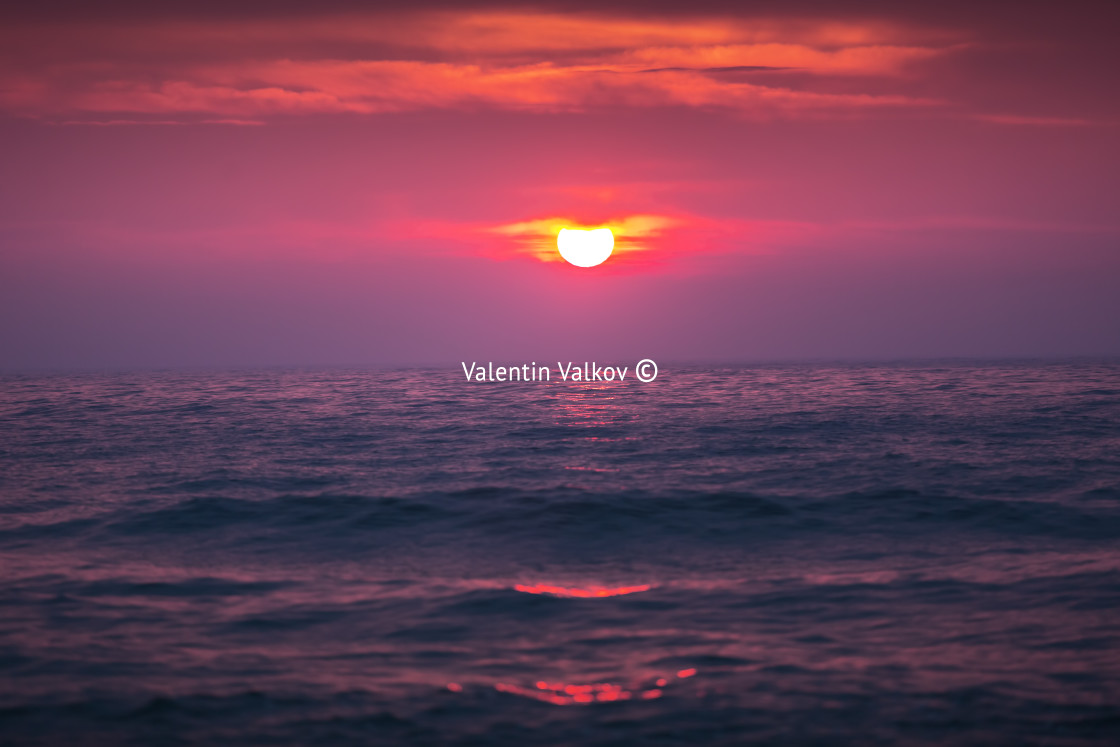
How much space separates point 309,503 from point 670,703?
11869 mm

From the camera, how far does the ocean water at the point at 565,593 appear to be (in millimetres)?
7113

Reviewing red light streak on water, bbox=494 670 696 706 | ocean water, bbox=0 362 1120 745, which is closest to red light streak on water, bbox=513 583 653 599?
ocean water, bbox=0 362 1120 745

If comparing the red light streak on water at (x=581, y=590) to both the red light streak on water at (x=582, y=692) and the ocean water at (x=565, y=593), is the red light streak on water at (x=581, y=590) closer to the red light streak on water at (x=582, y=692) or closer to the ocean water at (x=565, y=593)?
the ocean water at (x=565, y=593)

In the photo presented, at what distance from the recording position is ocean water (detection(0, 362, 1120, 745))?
Answer: 711 centimetres

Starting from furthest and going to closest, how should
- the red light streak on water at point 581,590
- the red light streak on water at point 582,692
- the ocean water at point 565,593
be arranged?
the red light streak on water at point 581,590, the red light streak on water at point 582,692, the ocean water at point 565,593

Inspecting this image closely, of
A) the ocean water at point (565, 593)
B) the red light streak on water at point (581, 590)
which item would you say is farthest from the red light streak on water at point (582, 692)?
the red light streak on water at point (581, 590)

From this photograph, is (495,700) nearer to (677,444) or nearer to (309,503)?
(309,503)

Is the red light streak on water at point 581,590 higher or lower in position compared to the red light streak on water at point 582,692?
lower

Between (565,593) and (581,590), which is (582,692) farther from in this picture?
(581,590)

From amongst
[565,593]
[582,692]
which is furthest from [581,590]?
[582,692]

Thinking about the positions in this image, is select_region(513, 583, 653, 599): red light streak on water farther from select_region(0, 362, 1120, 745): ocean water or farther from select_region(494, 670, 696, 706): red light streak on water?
select_region(494, 670, 696, 706): red light streak on water

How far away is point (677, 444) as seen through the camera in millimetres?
25812

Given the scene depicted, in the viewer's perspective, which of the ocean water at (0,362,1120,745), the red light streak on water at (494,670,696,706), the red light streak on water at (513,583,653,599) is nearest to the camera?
the ocean water at (0,362,1120,745)

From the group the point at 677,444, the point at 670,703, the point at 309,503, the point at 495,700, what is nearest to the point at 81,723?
the point at 495,700
